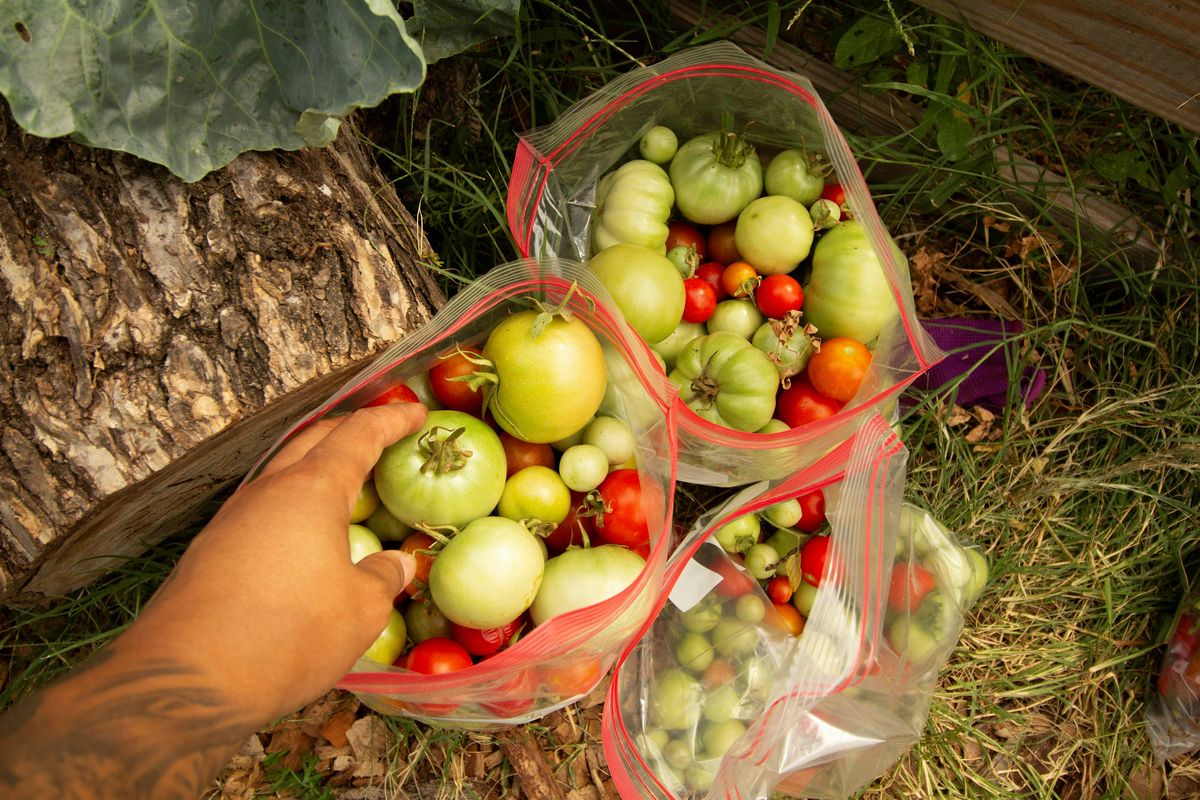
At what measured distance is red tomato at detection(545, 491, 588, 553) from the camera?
160cm

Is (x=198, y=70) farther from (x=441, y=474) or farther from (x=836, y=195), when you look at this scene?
(x=836, y=195)

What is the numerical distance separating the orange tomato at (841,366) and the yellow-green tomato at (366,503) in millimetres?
899

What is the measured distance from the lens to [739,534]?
1.79 meters


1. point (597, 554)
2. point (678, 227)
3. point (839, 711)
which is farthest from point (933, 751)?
point (678, 227)

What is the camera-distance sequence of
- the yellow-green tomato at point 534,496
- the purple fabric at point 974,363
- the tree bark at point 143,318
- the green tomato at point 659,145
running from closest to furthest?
the tree bark at point 143,318 < the yellow-green tomato at point 534,496 < the green tomato at point 659,145 < the purple fabric at point 974,363

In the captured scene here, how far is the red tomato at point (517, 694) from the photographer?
138 cm

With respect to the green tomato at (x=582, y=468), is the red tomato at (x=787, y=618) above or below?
below

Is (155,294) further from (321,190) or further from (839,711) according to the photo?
(839,711)

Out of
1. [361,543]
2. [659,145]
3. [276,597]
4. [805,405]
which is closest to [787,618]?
[805,405]

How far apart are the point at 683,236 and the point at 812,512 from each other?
674mm

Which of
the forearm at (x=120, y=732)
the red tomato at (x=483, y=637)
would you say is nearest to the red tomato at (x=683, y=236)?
the red tomato at (x=483, y=637)

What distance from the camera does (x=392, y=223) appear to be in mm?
1609

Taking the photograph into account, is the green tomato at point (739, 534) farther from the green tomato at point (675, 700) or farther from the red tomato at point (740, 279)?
the red tomato at point (740, 279)

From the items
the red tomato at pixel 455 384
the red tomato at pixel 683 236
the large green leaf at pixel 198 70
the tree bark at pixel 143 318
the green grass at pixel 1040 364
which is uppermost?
the large green leaf at pixel 198 70
